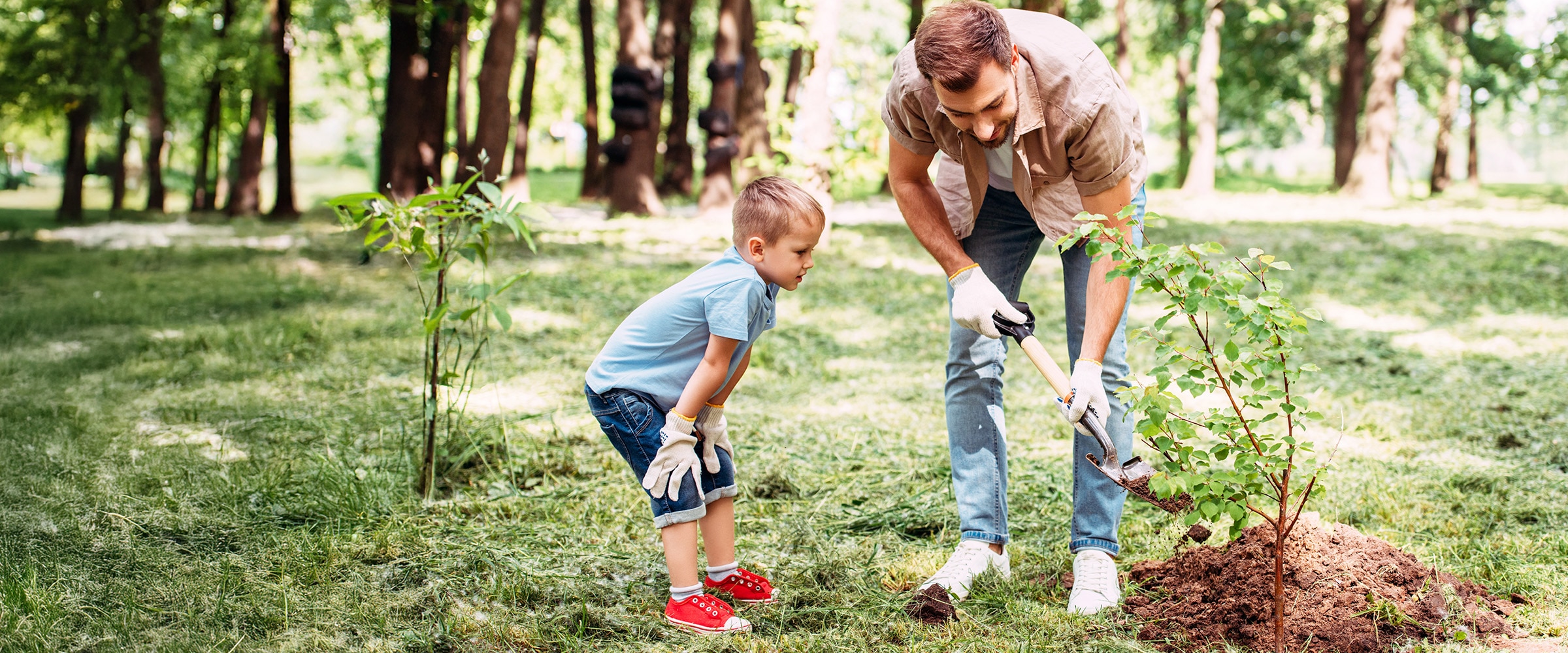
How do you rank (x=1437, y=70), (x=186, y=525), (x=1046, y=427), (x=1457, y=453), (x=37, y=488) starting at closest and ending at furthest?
(x=186, y=525) < (x=37, y=488) < (x=1457, y=453) < (x=1046, y=427) < (x=1437, y=70)

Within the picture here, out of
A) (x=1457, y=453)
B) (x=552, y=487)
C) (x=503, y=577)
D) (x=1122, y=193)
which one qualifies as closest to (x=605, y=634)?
(x=503, y=577)

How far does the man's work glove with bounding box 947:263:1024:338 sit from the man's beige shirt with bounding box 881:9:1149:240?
20cm

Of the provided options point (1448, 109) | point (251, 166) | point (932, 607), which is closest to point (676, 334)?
point (932, 607)

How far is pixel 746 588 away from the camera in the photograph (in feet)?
9.00

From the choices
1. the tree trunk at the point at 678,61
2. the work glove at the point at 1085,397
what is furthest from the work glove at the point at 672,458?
the tree trunk at the point at 678,61

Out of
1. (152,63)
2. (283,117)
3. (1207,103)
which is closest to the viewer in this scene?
(152,63)

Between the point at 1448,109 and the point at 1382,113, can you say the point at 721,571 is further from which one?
the point at 1448,109

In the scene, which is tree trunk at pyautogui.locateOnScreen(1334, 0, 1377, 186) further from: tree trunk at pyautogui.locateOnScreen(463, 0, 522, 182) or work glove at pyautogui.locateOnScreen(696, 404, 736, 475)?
work glove at pyautogui.locateOnScreen(696, 404, 736, 475)

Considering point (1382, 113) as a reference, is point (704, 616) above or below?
below

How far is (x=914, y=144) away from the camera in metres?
2.70

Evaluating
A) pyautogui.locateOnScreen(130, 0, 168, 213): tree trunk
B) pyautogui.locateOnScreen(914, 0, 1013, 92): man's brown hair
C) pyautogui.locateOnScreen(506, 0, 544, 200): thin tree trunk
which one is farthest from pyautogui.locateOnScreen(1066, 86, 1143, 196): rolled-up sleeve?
pyautogui.locateOnScreen(506, 0, 544, 200): thin tree trunk

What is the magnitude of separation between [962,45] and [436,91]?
31.6ft

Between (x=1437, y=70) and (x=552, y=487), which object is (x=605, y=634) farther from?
(x=1437, y=70)

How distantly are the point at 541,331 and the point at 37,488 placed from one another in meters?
3.34
